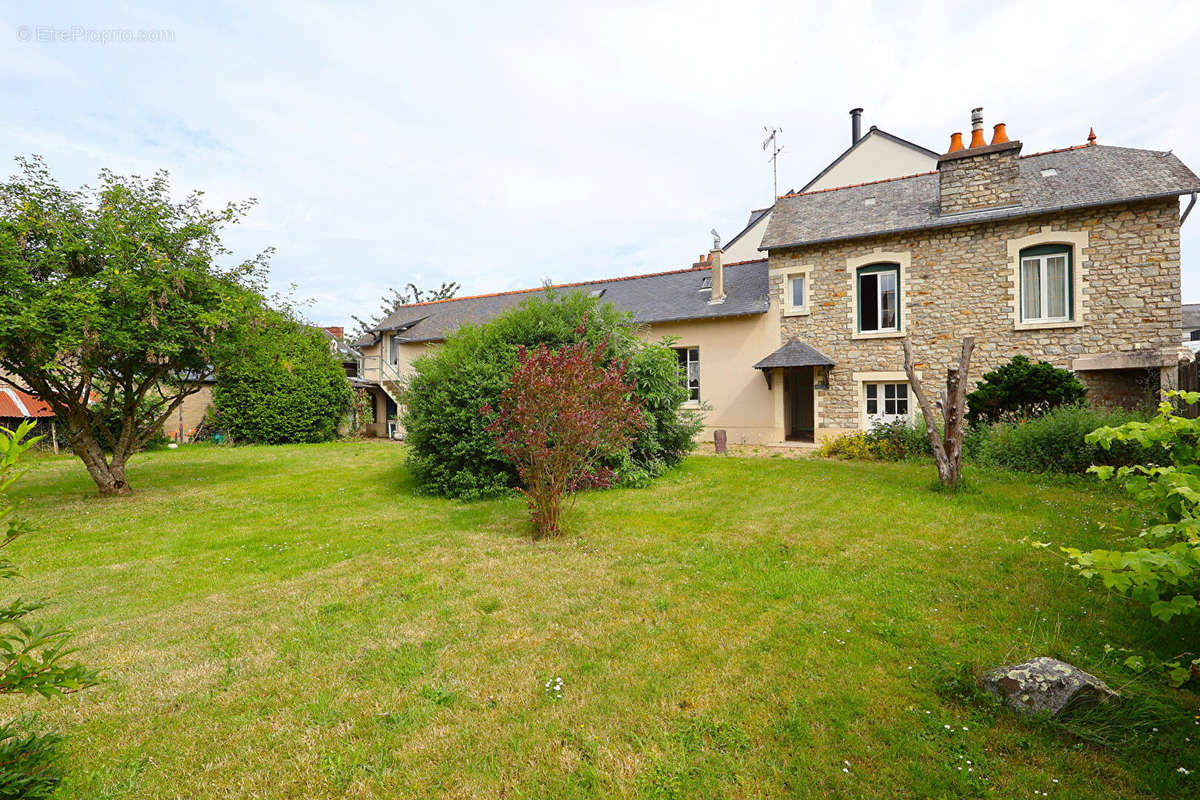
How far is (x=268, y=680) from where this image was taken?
124 inches

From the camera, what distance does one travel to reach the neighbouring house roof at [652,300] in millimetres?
15367

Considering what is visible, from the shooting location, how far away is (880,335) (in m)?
13.2

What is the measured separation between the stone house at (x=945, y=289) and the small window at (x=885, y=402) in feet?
0.12

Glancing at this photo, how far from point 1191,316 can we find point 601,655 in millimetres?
43661

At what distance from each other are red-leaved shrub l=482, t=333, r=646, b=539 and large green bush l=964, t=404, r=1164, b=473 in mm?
6804

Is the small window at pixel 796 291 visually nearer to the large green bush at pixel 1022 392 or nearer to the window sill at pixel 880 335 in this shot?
the window sill at pixel 880 335

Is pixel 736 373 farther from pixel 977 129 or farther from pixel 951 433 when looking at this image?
pixel 977 129

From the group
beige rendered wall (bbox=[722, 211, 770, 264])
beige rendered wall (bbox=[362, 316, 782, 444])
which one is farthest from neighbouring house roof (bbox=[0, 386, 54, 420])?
beige rendered wall (bbox=[722, 211, 770, 264])

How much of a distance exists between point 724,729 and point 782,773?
35 centimetres

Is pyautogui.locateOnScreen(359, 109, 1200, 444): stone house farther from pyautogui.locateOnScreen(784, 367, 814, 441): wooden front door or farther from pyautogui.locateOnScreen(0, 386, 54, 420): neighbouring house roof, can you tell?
pyautogui.locateOnScreen(0, 386, 54, 420): neighbouring house roof

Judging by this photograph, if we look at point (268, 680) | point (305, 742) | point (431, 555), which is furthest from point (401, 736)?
point (431, 555)

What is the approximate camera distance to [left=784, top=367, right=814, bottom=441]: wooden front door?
1599 cm

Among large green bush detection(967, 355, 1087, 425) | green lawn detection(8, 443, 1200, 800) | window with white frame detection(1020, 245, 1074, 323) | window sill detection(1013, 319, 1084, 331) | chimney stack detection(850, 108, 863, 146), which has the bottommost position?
green lawn detection(8, 443, 1200, 800)

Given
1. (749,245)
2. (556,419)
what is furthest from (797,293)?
(556,419)
